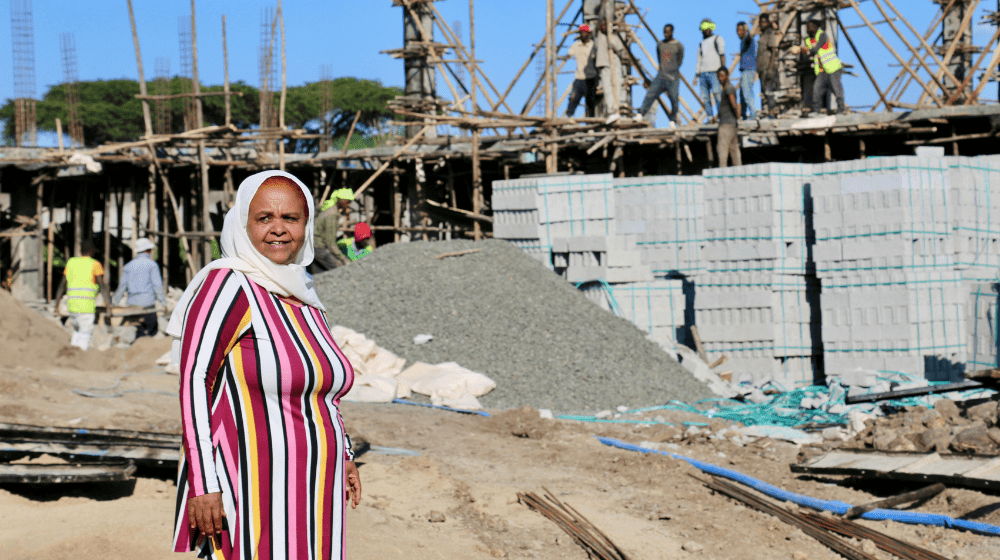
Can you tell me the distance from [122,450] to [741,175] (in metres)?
7.68

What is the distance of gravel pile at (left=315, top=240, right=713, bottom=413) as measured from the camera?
9570mm

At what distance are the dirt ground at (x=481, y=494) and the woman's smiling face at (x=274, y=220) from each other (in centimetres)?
196

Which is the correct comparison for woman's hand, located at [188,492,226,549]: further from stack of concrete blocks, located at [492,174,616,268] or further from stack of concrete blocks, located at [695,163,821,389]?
stack of concrete blocks, located at [492,174,616,268]

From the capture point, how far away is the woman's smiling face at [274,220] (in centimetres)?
253

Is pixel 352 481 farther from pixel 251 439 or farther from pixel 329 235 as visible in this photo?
pixel 329 235

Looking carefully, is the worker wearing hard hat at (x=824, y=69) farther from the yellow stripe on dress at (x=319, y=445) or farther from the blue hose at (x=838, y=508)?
the yellow stripe on dress at (x=319, y=445)

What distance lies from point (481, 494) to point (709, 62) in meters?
10.5

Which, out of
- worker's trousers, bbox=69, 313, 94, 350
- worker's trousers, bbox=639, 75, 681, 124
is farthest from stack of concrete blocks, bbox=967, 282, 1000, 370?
worker's trousers, bbox=69, 313, 94, 350

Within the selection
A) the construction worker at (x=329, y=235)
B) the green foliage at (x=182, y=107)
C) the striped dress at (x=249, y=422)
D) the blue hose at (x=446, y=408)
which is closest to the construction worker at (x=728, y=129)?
the construction worker at (x=329, y=235)

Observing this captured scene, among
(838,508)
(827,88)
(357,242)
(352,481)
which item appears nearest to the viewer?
(352,481)

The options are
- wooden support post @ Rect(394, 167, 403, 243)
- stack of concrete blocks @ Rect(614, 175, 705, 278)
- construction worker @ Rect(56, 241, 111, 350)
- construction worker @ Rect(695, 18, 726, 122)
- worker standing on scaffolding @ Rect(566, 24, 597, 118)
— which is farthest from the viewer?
wooden support post @ Rect(394, 167, 403, 243)

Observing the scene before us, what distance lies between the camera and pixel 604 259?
1178cm

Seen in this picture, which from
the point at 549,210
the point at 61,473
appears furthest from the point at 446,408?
the point at 61,473

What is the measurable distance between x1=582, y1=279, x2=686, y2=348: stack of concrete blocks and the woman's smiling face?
9286mm
